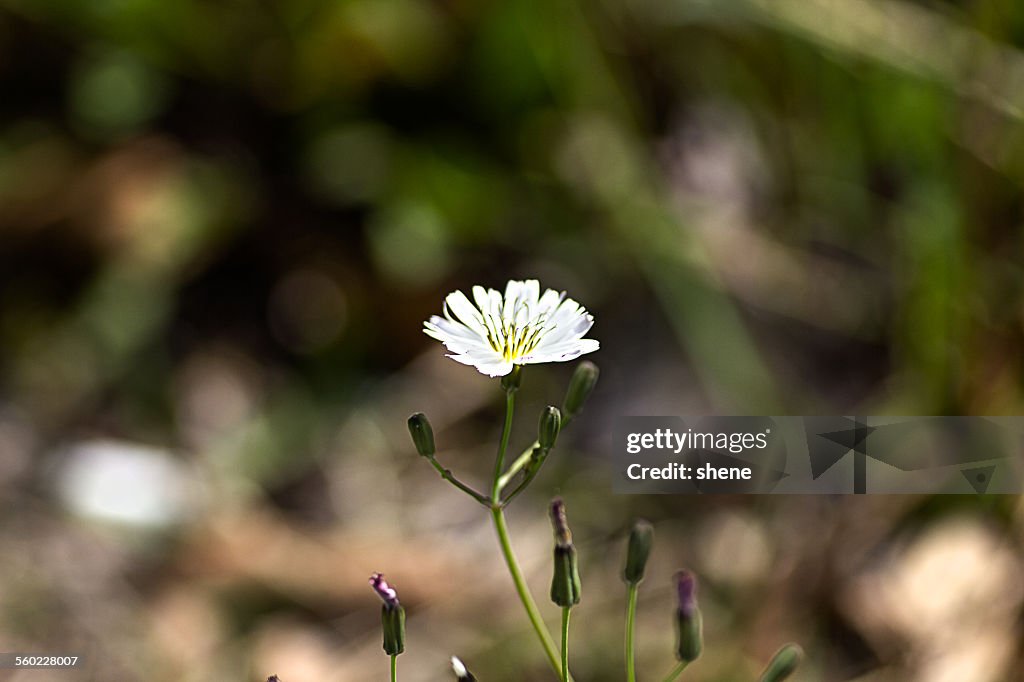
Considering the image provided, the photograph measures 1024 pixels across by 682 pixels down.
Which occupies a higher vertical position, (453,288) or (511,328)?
(453,288)

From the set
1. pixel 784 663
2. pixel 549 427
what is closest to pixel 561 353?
pixel 549 427

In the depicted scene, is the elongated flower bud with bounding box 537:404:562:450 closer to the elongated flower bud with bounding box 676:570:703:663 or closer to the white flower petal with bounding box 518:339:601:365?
the white flower petal with bounding box 518:339:601:365

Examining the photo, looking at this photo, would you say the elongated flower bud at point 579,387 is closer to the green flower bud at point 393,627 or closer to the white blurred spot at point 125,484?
the green flower bud at point 393,627

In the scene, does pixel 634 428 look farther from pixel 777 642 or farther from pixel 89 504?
pixel 89 504

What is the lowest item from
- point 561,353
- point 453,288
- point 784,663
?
point 784,663

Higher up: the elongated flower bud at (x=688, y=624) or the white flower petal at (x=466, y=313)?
the white flower petal at (x=466, y=313)

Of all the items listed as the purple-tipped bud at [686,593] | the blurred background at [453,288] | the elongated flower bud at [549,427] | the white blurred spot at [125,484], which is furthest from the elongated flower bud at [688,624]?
the white blurred spot at [125,484]

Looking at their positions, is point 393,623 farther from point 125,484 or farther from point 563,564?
point 125,484
